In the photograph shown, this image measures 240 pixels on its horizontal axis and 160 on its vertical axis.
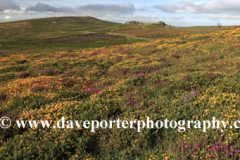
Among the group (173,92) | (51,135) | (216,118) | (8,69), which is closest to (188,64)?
(173,92)

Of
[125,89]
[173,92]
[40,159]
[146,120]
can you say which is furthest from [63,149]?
[173,92]

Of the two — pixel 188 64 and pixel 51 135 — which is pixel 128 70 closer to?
pixel 188 64

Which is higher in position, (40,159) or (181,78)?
(181,78)

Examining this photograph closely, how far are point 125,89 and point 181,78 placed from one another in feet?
10.2

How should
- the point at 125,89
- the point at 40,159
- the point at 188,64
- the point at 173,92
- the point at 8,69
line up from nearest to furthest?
the point at 40,159, the point at 173,92, the point at 125,89, the point at 188,64, the point at 8,69

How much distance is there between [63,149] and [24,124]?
2120 mm

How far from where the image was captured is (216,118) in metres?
4.59

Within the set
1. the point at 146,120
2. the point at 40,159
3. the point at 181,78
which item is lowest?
the point at 40,159

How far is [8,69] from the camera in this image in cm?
1703

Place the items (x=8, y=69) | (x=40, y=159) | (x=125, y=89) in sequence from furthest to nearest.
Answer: (x=8, y=69), (x=125, y=89), (x=40, y=159)

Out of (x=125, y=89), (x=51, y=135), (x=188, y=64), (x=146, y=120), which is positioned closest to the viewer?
(x=51, y=135)

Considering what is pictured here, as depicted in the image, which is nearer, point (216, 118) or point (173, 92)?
point (216, 118)

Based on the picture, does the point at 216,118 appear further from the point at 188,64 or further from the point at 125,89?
the point at 188,64

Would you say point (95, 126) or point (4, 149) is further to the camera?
point (95, 126)
